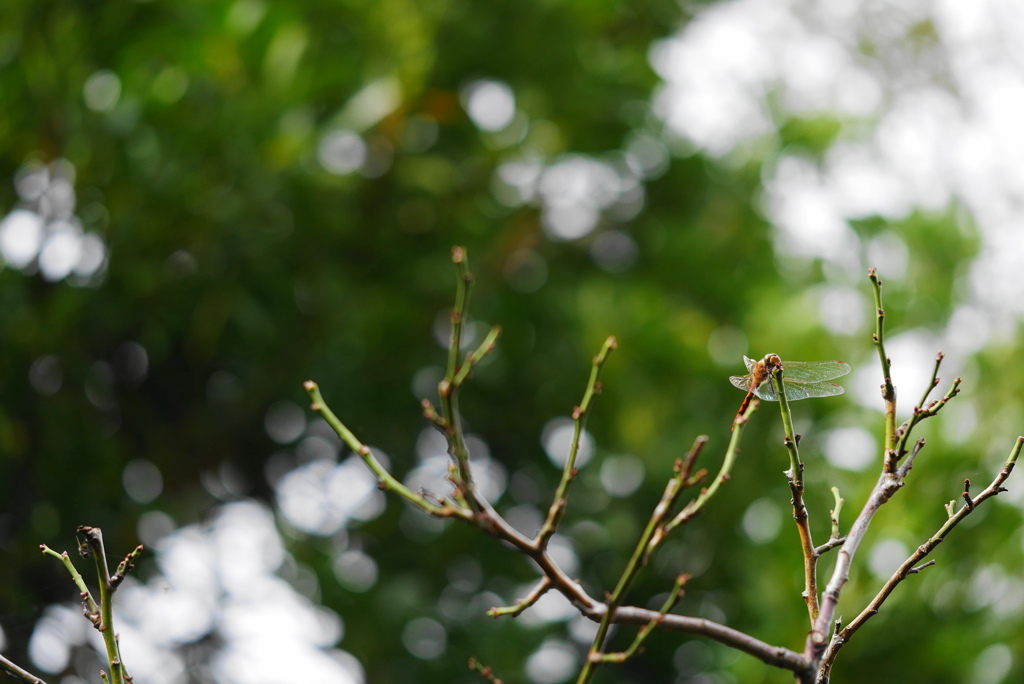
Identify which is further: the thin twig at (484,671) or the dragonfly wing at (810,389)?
the dragonfly wing at (810,389)

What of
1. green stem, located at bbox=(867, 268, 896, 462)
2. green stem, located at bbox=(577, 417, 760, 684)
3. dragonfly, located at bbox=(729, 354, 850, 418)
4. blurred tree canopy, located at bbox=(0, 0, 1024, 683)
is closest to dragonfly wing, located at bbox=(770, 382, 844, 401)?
dragonfly, located at bbox=(729, 354, 850, 418)

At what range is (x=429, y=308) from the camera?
2184 mm

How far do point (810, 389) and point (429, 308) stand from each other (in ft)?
5.15

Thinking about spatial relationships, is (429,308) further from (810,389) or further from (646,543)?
(646,543)

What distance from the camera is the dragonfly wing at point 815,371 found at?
68 centimetres

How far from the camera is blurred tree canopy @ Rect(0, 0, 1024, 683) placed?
1632 mm

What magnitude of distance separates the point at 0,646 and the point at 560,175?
1.80m

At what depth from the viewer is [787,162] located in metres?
2.63

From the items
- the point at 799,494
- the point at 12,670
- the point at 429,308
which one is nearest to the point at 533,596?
the point at 799,494

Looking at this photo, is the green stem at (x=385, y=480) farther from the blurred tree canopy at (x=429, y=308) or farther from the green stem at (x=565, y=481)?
the blurred tree canopy at (x=429, y=308)

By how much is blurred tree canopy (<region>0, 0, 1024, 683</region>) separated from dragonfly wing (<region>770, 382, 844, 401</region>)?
39.1 inches

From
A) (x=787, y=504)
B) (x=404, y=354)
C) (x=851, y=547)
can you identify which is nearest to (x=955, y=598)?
(x=787, y=504)

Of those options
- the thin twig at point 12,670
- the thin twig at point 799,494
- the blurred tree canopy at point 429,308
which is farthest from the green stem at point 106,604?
the blurred tree canopy at point 429,308

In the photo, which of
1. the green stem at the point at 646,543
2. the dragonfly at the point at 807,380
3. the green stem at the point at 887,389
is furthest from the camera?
the dragonfly at the point at 807,380
